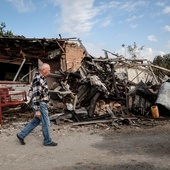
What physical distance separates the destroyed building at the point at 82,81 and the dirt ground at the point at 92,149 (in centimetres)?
122

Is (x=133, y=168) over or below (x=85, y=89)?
below

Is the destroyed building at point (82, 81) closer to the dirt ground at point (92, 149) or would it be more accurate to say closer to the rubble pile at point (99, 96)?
the rubble pile at point (99, 96)

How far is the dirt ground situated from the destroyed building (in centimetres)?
122

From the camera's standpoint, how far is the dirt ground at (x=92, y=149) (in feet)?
14.7

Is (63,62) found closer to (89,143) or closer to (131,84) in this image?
(131,84)

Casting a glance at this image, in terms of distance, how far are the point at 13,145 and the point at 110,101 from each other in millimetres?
5269

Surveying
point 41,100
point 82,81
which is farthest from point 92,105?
point 41,100

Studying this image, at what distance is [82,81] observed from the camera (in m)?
10.7

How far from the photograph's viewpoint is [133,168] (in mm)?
4230

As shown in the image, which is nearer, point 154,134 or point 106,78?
point 154,134

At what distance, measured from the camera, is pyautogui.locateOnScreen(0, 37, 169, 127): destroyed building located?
941 centimetres

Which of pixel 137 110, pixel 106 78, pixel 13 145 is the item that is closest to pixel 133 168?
pixel 13 145

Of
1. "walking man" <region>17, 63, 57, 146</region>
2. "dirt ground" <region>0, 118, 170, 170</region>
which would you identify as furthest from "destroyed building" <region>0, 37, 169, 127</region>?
"walking man" <region>17, 63, 57, 146</region>

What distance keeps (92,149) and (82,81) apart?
17.7ft
